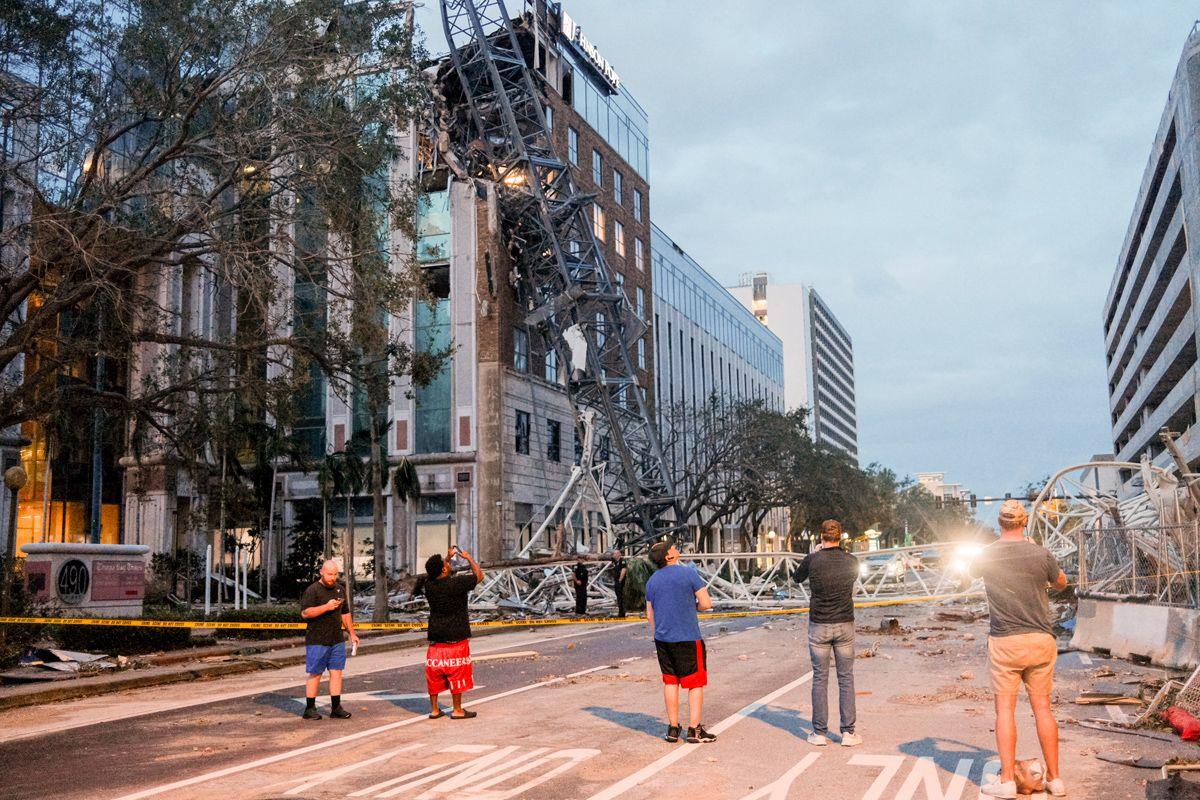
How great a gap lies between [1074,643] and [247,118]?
17108 mm

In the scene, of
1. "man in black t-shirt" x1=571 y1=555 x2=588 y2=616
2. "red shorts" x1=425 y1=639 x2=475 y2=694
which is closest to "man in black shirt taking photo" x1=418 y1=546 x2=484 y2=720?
"red shorts" x1=425 y1=639 x2=475 y2=694

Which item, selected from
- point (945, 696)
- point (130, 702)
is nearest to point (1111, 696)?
point (945, 696)

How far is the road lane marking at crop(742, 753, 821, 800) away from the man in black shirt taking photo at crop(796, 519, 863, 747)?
0.84 m

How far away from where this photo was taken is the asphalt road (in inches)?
307

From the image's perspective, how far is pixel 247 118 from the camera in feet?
62.7

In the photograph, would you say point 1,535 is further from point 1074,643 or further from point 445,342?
point 1074,643

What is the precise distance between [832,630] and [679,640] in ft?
4.41

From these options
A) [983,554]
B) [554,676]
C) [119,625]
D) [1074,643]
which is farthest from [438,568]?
[1074,643]

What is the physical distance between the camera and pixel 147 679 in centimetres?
1591

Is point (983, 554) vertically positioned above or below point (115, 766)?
above

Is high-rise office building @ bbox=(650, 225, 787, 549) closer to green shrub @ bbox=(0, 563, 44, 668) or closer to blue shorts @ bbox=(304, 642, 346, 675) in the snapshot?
green shrub @ bbox=(0, 563, 44, 668)

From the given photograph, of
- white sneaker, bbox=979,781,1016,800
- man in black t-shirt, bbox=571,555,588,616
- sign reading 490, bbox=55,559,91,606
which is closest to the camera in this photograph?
white sneaker, bbox=979,781,1016,800

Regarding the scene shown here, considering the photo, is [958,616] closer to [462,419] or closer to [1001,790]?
[1001,790]

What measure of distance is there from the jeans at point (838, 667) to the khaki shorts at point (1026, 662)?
2018mm
